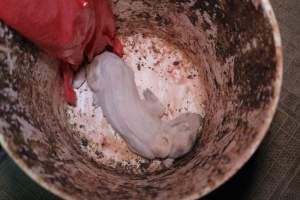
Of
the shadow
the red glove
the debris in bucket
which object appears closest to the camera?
the red glove

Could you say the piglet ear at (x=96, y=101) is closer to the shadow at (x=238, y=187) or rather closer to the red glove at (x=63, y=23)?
the red glove at (x=63, y=23)

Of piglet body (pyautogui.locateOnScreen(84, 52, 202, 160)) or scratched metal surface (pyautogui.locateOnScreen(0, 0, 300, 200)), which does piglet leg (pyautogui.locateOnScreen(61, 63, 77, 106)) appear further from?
scratched metal surface (pyautogui.locateOnScreen(0, 0, 300, 200))

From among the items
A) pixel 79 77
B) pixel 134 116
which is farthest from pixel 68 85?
pixel 134 116

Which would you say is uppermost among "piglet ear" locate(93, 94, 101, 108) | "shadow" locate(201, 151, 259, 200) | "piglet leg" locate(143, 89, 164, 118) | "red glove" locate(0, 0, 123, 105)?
"red glove" locate(0, 0, 123, 105)

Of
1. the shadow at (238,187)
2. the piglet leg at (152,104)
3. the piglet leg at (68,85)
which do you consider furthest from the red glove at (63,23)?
the shadow at (238,187)

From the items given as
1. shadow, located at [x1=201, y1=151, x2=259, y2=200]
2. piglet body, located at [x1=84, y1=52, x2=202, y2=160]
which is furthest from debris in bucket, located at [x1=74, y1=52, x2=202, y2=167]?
shadow, located at [x1=201, y1=151, x2=259, y2=200]

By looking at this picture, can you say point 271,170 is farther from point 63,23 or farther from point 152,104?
point 63,23
